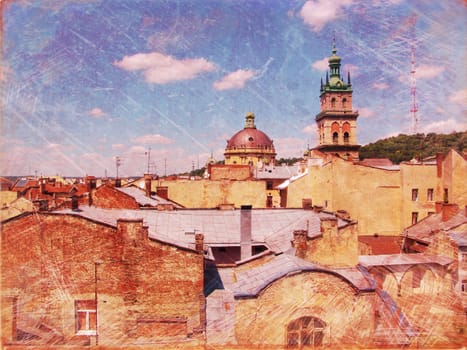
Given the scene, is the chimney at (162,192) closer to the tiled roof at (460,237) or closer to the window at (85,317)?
the window at (85,317)

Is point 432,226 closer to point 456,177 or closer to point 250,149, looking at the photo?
point 456,177

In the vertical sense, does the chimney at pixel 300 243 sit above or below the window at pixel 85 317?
above

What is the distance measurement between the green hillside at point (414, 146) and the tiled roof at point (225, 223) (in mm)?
6205

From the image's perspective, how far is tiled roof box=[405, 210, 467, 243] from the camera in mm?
→ 14652

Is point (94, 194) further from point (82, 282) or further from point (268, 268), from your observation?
point (268, 268)

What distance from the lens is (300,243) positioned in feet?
35.0

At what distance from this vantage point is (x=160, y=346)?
7.53 m

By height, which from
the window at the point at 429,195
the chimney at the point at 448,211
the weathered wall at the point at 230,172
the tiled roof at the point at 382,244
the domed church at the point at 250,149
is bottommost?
the tiled roof at the point at 382,244

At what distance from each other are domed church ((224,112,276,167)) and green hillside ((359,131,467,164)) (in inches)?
567

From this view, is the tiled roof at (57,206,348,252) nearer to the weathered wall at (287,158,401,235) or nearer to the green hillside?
the green hillside

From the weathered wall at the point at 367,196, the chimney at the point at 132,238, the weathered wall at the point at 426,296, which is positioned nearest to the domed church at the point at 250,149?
the weathered wall at the point at 367,196

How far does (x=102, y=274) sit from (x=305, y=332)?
4.61 metres

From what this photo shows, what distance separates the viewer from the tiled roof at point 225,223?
40.7ft

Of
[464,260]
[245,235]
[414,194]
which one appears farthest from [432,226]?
[245,235]
